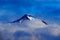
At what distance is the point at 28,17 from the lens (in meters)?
159

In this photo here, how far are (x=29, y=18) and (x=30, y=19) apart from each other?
1.43 meters

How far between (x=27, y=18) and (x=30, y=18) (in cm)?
385

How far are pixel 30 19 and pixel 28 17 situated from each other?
2764 millimetres

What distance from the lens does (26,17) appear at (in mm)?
154875

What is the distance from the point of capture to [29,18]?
15725 centimetres

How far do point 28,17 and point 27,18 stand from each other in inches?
151

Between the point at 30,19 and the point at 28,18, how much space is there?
1936 millimetres

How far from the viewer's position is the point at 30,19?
15800 centimetres

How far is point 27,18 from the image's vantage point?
15562cm

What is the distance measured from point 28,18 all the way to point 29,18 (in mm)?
1068

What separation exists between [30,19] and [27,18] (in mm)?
3594

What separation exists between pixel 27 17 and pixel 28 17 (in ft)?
6.02

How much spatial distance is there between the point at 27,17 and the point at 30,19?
10.3 ft

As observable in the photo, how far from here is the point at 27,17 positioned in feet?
517
